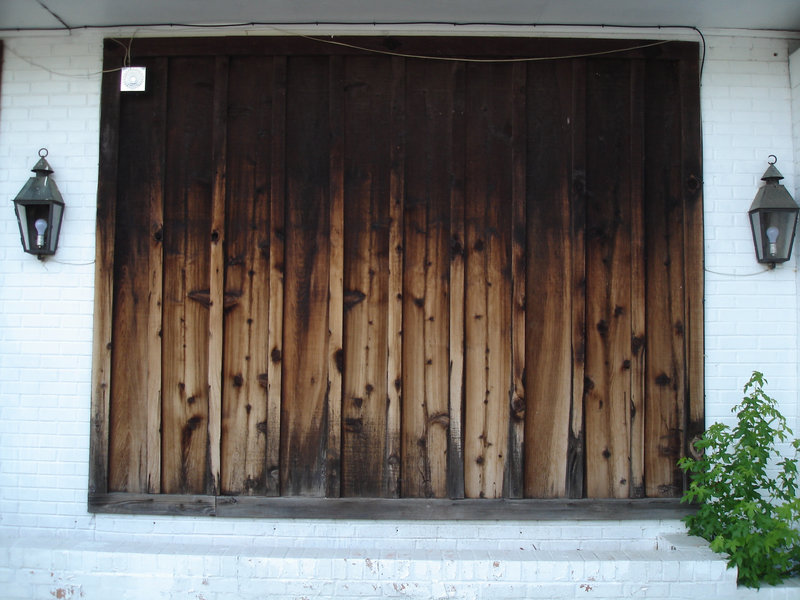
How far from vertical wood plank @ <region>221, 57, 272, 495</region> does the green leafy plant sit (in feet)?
7.45

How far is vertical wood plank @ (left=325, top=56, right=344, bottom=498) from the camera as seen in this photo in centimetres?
306

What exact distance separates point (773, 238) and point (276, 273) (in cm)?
270

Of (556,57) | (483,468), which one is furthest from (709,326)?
(556,57)

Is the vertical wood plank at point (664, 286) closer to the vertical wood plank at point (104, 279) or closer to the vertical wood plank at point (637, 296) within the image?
the vertical wood plank at point (637, 296)

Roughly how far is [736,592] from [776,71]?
2.83m

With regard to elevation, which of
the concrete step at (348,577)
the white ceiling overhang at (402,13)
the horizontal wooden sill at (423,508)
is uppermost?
the white ceiling overhang at (402,13)

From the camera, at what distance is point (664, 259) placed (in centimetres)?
314

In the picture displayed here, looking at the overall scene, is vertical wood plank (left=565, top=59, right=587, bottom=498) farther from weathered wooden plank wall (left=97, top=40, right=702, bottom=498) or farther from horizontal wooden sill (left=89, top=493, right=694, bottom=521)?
horizontal wooden sill (left=89, top=493, right=694, bottom=521)

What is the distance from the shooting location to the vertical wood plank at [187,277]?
3.10 meters

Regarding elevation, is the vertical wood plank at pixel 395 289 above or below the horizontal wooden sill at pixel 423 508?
above

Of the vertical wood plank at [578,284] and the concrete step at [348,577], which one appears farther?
the vertical wood plank at [578,284]

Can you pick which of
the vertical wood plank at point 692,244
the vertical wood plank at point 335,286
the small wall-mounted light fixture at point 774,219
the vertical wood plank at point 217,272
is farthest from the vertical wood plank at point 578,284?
the vertical wood plank at point 217,272

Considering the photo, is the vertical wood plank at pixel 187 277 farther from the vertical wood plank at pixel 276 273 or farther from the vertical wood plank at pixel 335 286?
the vertical wood plank at pixel 335 286

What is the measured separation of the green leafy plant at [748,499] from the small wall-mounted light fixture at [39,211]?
3584 millimetres
